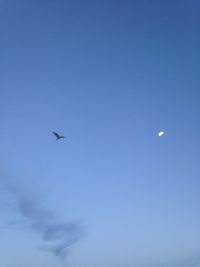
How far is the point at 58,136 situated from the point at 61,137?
0.80m

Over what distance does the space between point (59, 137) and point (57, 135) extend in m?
1.29

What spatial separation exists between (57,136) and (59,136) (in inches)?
19.7

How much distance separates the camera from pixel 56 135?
55.8 m

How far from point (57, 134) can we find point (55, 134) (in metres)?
0.56

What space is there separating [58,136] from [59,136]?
255 mm

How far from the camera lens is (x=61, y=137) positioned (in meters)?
55.5

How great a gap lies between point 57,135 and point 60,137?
48.6 inches

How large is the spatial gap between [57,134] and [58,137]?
1.82m

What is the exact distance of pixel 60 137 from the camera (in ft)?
181

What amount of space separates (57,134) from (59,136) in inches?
51.1

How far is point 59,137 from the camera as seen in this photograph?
180 feet

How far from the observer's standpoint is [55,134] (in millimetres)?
56406

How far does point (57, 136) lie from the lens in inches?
2174

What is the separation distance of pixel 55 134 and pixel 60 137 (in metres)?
2.13
